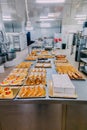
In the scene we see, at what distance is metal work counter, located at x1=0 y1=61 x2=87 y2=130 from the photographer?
139cm

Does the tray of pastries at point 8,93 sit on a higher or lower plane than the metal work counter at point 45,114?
higher

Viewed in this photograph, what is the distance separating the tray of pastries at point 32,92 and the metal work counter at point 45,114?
0.07 meters

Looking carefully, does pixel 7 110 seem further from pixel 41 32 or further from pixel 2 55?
pixel 41 32

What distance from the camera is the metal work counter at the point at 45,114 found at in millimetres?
1387

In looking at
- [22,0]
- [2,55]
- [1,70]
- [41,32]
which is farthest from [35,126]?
[41,32]

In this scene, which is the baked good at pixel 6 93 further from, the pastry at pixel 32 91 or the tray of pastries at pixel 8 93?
the pastry at pixel 32 91

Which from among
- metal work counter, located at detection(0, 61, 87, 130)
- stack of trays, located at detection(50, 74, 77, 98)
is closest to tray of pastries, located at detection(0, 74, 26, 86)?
metal work counter, located at detection(0, 61, 87, 130)

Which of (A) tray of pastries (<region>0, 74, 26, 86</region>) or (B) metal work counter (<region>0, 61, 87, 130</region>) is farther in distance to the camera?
(A) tray of pastries (<region>0, 74, 26, 86</region>)

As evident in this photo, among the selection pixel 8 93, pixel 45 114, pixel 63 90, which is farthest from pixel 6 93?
pixel 63 90

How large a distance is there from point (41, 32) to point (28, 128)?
1551 cm

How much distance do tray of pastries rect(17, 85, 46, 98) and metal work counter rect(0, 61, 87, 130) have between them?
0.22ft

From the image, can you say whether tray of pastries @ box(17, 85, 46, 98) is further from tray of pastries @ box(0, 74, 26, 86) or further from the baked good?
tray of pastries @ box(0, 74, 26, 86)

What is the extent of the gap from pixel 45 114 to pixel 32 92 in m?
0.33

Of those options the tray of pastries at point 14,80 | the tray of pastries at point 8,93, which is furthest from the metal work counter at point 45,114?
the tray of pastries at point 14,80
